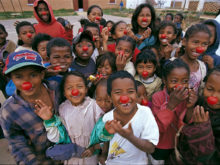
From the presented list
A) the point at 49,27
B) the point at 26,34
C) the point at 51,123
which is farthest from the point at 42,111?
the point at 49,27

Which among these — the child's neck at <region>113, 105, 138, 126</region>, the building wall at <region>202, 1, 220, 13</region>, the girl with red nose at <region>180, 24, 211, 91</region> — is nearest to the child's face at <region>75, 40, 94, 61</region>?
the child's neck at <region>113, 105, 138, 126</region>

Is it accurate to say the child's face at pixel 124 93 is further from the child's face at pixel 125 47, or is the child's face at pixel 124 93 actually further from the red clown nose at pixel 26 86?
the child's face at pixel 125 47

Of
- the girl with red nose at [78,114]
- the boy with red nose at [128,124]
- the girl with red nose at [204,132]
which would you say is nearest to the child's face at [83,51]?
the girl with red nose at [78,114]

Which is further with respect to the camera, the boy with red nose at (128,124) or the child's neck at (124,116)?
the child's neck at (124,116)

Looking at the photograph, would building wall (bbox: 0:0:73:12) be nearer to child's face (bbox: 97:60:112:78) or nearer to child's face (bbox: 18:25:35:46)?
child's face (bbox: 18:25:35:46)

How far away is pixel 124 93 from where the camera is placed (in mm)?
1388

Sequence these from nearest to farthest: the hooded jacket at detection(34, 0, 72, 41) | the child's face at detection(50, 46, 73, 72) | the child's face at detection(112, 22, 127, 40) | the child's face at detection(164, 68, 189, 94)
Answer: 1. the child's face at detection(164, 68, 189, 94)
2. the child's face at detection(50, 46, 73, 72)
3. the child's face at detection(112, 22, 127, 40)
4. the hooded jacket at detection(34, 0, 72, 41)

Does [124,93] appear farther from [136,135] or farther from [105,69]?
[105,69]

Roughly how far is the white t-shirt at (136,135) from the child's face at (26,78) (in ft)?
2.57

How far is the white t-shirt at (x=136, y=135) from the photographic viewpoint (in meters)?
1.34

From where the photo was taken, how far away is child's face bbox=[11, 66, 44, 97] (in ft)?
4.43

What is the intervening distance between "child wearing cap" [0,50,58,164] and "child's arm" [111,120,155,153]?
2.55 feet

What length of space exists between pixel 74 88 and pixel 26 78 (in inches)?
18.7

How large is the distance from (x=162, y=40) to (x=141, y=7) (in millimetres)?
A: 803
